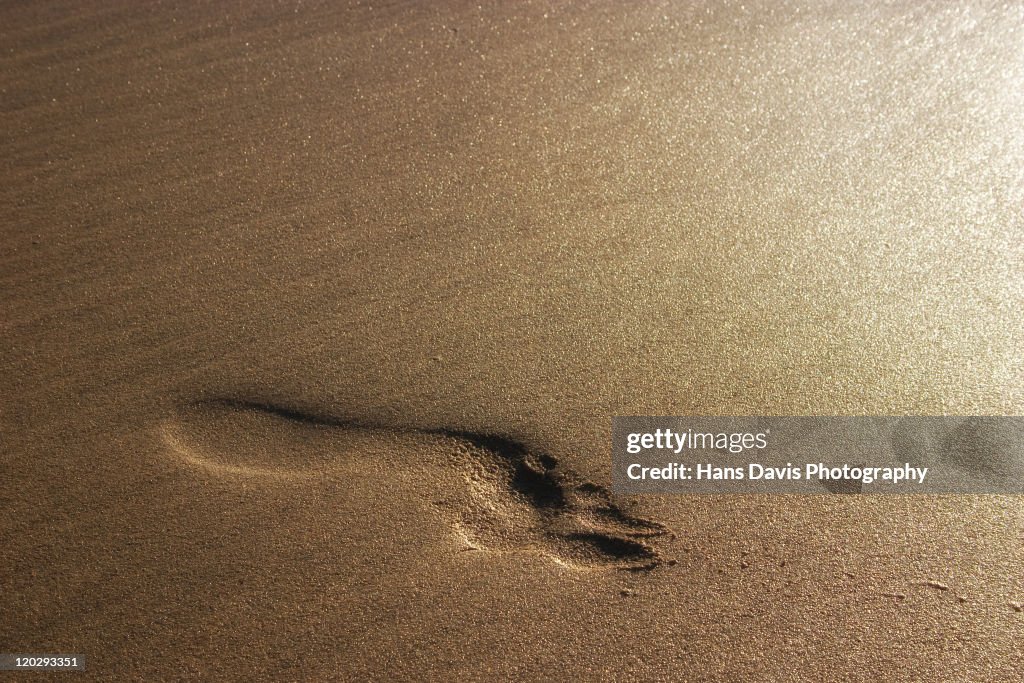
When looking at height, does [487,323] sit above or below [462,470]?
above

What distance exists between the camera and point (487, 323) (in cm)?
147

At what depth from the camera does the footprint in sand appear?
1.36m

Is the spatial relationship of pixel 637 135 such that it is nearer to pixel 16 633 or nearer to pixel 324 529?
pixel 324 529

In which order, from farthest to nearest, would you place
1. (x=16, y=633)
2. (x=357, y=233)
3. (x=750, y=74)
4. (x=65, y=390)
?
(x=750, y=74) < (x=357, y=233) < (x=65, y=390) < (x=16, y=633)

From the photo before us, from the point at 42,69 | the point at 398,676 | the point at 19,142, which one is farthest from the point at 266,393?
the point at 42,69

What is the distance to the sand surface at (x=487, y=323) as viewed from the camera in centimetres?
133

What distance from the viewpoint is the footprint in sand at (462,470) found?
4.47 feet

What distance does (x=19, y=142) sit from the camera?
60.7 inches

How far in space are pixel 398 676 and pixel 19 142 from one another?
1.46 metres

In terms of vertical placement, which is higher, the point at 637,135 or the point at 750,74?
the point at 750,74

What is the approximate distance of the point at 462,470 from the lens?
55.0 inches

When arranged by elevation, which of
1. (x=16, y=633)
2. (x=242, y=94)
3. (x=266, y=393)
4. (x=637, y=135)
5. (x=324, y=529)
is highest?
(x=242, y=94)

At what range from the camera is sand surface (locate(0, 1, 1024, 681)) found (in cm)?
133

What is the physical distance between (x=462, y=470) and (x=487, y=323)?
1.06 ft
